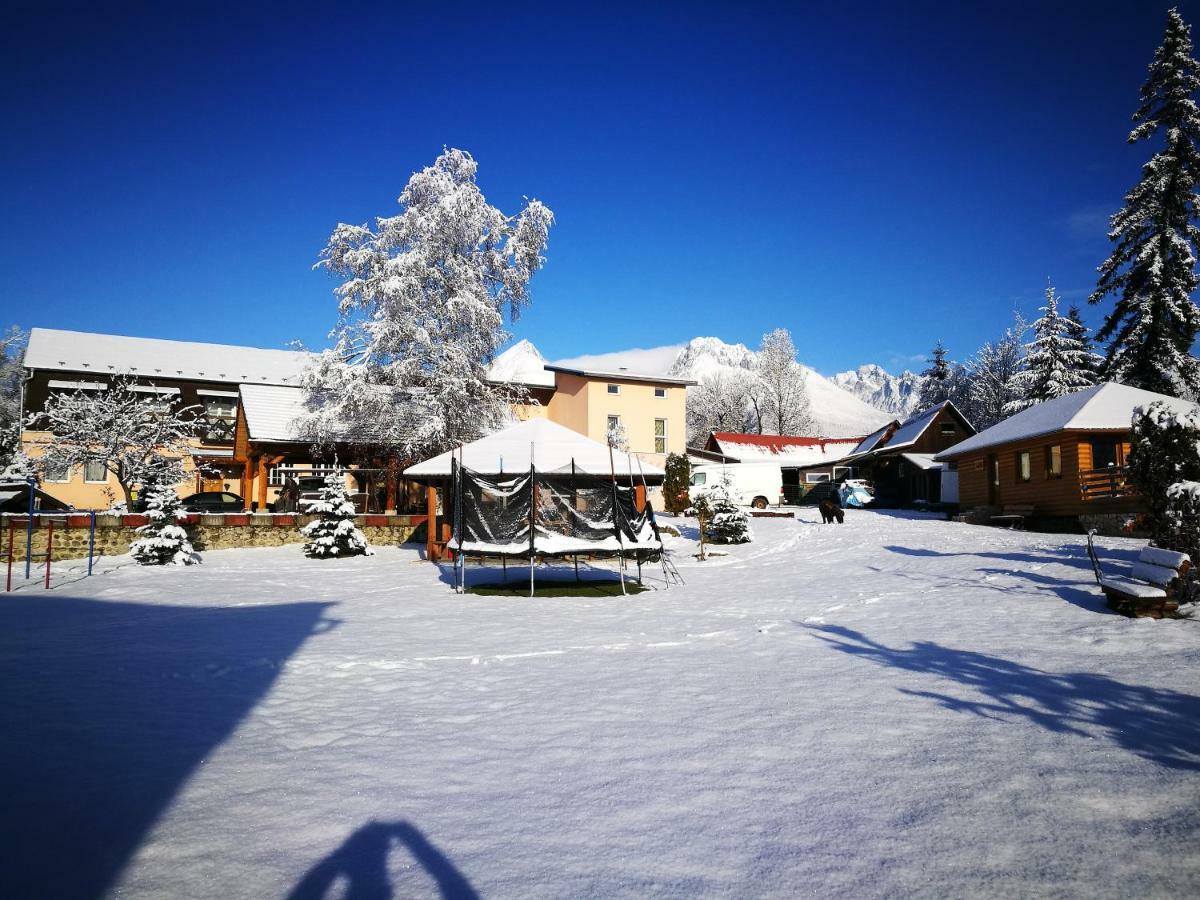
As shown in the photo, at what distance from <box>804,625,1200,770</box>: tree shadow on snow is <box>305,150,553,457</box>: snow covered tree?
1750 cm

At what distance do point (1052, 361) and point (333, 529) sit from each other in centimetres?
3870

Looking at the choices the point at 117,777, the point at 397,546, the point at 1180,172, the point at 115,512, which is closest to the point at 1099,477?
the point at 1180,172

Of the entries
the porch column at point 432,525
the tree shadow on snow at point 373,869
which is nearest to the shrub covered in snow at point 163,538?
the porch column at point 432,525

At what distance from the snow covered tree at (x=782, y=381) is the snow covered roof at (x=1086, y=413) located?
107 feet

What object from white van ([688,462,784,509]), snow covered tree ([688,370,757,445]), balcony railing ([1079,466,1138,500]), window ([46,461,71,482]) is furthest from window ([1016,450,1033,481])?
window ([46,461,71,482])

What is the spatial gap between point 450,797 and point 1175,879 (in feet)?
11.7

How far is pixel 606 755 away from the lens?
4.68 meters

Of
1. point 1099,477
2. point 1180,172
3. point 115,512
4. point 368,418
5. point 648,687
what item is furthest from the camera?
point 1180,172

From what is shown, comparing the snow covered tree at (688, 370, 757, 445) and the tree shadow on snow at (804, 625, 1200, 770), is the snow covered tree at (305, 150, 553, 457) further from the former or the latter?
the snow covered tree at (688, 370, 757, 445)

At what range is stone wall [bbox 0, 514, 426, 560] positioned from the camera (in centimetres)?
1738

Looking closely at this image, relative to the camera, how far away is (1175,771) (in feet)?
13.7

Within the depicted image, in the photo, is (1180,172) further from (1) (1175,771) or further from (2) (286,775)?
(2) (286,775)

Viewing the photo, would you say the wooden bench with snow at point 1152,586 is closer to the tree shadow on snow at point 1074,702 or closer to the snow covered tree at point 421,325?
the tree shadow on snow at point 1074,702

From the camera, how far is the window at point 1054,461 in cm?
2244
